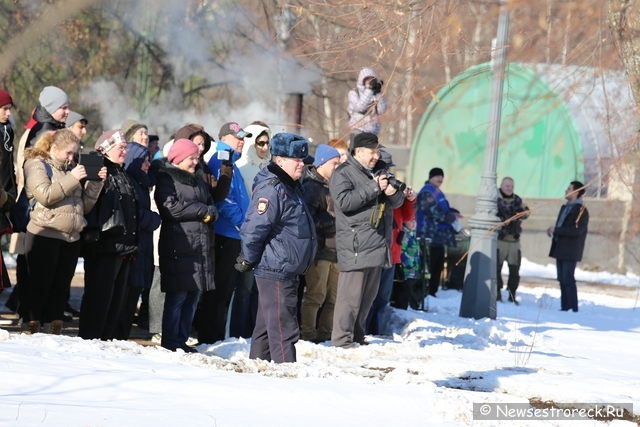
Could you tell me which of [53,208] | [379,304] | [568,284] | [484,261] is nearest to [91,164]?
[53,208]

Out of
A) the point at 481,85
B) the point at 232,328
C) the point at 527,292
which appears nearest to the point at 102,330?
the point at 232,328

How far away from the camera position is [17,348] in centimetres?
634

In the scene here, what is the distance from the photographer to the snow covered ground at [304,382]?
16.9 ft

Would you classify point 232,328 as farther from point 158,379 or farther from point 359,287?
point 158,379

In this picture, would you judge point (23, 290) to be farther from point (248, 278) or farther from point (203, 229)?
point (248, 278)

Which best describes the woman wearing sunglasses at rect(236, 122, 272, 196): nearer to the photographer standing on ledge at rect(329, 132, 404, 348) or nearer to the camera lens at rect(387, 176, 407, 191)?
the photographer standing on ledge at rect(329, 132, 404, 348)

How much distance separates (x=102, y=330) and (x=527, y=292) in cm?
991

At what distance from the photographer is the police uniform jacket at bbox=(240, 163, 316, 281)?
22.2 feet

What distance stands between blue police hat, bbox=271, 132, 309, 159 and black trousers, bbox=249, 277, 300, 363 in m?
0.81

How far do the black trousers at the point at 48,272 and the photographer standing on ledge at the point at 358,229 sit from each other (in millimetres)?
2050

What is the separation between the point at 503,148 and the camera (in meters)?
23.1

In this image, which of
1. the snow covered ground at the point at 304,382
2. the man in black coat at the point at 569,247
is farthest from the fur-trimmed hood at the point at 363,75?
the man in black coat at the point at 569,247

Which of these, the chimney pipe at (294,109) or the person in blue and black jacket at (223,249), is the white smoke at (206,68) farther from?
the person in blue and black jacket at (223,249)

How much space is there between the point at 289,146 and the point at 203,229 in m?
1.60
